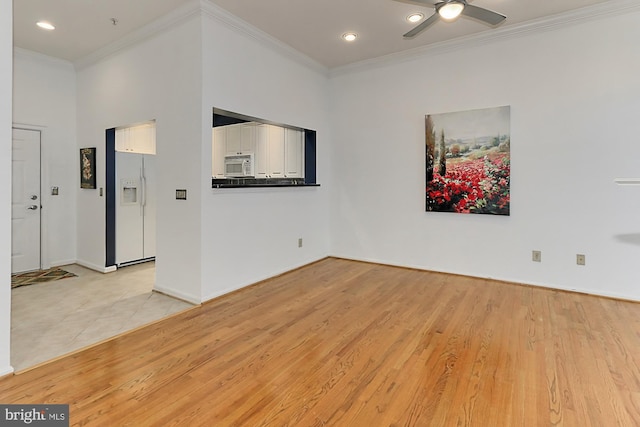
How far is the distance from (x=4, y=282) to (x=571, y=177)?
494 centimetres

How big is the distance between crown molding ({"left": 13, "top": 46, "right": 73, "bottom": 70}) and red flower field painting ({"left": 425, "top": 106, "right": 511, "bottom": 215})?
16.6 feet

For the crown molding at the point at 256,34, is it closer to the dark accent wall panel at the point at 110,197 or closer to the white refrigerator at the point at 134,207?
the dark accent wall panel at the point at 110,197

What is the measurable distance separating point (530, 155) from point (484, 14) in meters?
1.78

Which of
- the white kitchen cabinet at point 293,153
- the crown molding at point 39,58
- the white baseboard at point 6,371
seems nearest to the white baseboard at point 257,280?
the white kitchen cabinet at point 293,153

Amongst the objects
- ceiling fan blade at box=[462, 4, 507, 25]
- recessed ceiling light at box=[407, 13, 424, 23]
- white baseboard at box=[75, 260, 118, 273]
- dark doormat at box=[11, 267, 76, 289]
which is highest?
recessed ceiling light at box=[407, 13, 424, 23]

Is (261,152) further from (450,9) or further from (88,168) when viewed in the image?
(450,9)

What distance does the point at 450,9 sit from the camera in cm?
272

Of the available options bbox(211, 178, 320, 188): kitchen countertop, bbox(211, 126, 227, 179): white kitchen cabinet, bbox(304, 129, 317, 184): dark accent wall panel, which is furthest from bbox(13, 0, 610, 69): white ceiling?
bbox(211, 126, 227, 179): white kitchen cabinet

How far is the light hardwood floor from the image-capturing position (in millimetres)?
1789

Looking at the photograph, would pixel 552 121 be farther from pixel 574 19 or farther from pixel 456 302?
pixel 456 302

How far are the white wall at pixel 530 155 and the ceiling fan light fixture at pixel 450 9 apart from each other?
1598 mm

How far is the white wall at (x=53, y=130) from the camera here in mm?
4523

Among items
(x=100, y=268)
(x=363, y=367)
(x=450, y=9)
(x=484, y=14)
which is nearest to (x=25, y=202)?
(x=100, y=268)

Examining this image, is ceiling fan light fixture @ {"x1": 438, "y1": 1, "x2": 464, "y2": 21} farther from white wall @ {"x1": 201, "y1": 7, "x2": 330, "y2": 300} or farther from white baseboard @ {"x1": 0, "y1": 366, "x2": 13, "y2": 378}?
white baseboard @ {"x1": 0, "y1": 366, "x2": 13, "y2": 378}
